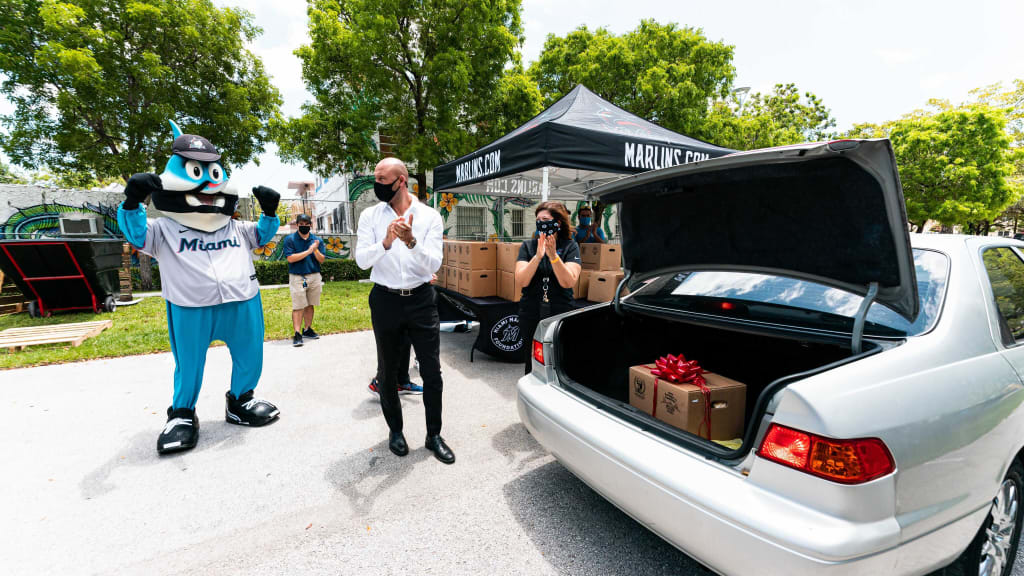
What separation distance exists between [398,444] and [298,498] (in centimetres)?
70

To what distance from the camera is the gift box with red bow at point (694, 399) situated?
207 centimetres

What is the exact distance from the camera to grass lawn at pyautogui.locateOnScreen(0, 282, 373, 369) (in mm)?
5359

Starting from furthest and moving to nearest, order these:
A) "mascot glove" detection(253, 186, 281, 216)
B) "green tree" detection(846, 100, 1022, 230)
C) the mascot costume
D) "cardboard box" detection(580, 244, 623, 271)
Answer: "green tree" detection(846, 100, 1022, 230) → "cardboard box" detection(580, 244, 623, 271) → "mascot glove" detection(253, 186, 281, 216) → the mascot costume

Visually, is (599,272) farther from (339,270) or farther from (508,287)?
(339,270)

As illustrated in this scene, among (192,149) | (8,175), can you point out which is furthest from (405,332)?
(8,175)

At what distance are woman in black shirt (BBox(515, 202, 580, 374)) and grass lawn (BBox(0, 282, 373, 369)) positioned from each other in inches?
167

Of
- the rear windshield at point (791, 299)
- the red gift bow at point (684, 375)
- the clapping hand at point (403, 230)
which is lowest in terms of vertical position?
the red gift bow at point (684, 375)

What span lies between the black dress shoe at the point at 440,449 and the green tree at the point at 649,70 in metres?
15.1

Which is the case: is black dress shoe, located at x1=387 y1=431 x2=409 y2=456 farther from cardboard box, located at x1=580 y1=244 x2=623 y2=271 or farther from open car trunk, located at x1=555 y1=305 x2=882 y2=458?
cardboard box, located at x1=580 y1=244 x2=623 y2=271

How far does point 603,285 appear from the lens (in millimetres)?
4953

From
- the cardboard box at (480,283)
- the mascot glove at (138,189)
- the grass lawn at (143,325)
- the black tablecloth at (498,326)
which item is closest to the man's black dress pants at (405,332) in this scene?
the mascot glove at (138,189)

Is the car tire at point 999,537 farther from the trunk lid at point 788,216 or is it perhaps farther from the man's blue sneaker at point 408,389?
the man's blue sneaker at point 408,389

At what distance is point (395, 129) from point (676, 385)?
42.0ft

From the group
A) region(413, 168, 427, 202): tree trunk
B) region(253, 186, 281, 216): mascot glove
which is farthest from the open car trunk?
region(413, 168, 427, 202): tree trunk
